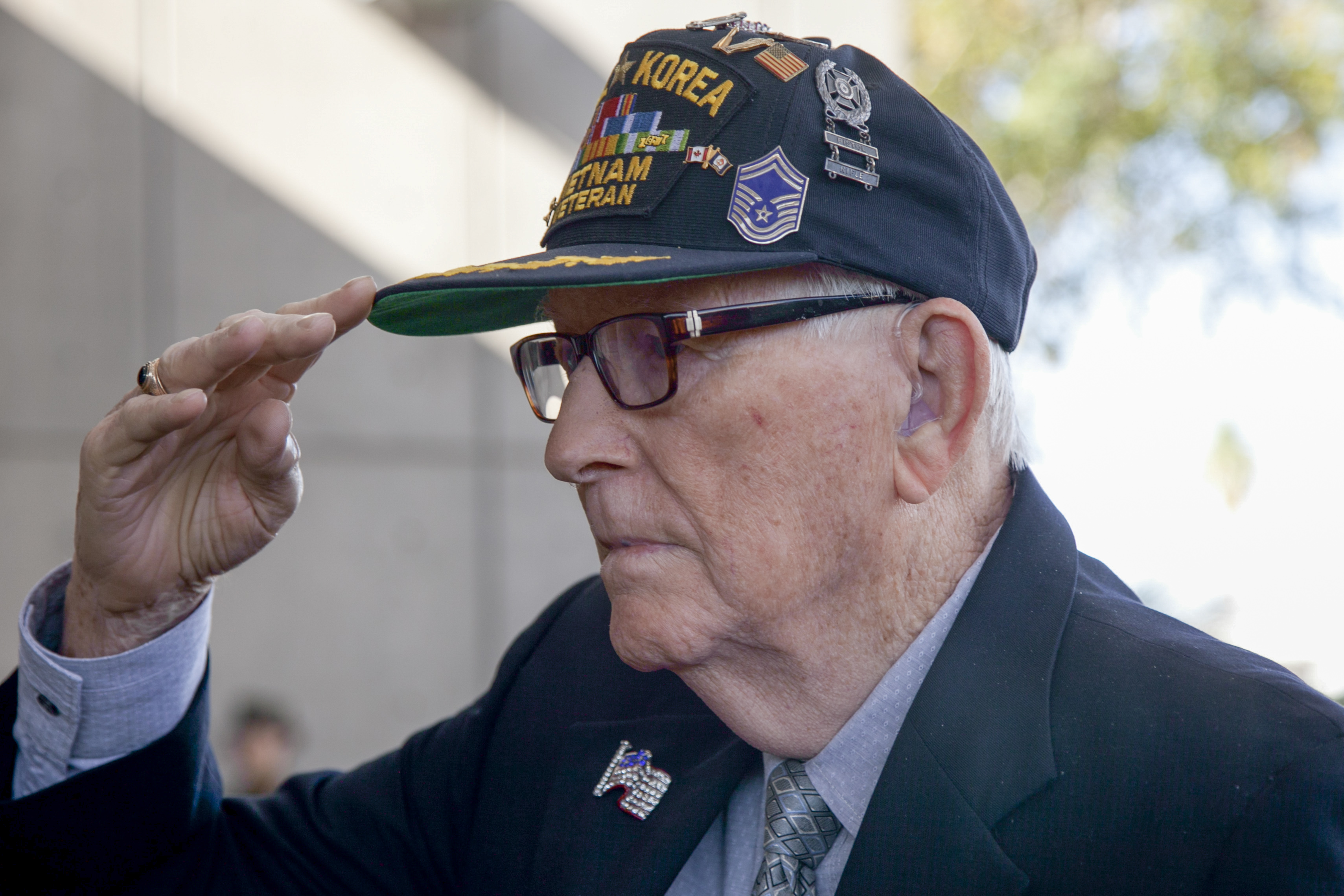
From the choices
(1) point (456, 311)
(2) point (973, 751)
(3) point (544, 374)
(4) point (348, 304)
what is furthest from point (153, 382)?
(2) point (973, 751)

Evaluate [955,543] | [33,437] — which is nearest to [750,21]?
[955,543]

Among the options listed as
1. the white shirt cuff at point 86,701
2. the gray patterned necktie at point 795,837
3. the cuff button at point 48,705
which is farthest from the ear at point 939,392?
the cuff button at point 48,705

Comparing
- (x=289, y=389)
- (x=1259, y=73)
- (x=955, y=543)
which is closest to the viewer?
(x=955, y=543)

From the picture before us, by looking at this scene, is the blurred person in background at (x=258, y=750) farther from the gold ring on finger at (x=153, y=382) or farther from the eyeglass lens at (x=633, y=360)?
the eyeglass lens at (x=633, y=360)

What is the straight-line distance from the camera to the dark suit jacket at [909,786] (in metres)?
1.18

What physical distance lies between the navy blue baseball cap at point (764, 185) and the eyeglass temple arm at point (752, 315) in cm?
6

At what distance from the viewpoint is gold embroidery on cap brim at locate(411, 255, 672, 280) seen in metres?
1.26

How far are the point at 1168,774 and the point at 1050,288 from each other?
40.1 ft

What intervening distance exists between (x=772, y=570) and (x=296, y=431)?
13.1 ft

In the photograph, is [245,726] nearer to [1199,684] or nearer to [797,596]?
[797,596]

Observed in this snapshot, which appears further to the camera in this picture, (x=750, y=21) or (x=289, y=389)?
(x=289, y=389)

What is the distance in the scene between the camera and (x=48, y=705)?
5.37 ft

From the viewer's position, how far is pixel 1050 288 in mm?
12562

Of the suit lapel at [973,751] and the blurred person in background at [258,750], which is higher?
the suit lapel at [973,751]
